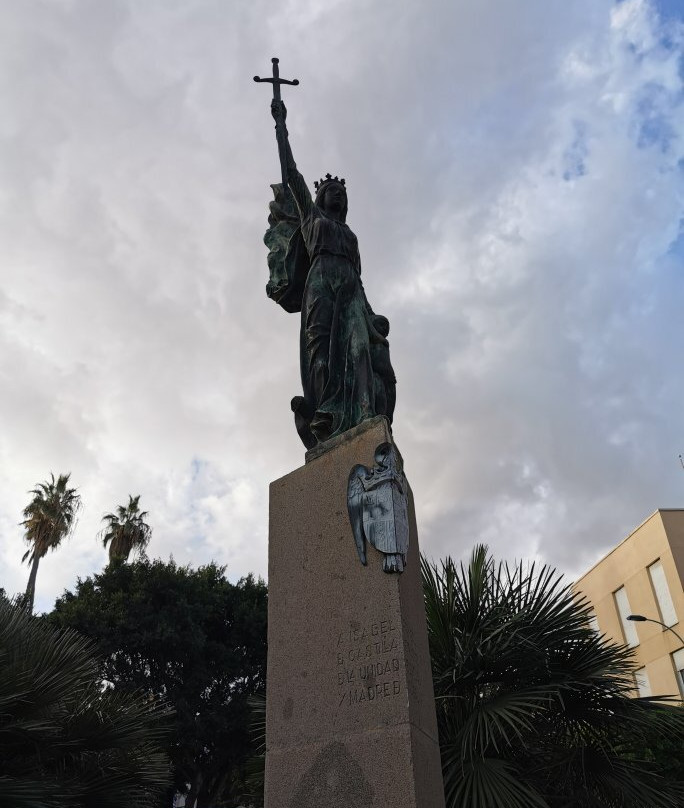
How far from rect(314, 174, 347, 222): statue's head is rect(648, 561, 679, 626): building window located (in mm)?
22160

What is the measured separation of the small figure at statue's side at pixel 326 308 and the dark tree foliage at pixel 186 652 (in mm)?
16062

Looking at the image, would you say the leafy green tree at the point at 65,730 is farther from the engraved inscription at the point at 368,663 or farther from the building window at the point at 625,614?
the building window at the point at 625,614

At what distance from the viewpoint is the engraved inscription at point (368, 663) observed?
3.54 meters

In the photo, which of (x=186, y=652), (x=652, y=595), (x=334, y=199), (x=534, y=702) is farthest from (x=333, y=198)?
(x=652, y=595)

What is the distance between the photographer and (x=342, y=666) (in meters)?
3.78

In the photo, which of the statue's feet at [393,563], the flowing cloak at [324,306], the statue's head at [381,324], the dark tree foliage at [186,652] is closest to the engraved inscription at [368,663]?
the statue's feet at [393,563]

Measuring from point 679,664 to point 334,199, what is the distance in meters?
22.7

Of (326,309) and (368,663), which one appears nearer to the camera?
(368,663)

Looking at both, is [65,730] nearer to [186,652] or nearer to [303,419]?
[303,419]

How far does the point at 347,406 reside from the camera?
5.02 metres

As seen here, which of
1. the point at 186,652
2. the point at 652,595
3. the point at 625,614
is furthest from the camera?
the point at 625,614

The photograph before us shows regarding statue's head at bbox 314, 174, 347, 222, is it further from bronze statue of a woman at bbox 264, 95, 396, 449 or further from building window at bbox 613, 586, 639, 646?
building window at bbox 613, 586, 639, 646

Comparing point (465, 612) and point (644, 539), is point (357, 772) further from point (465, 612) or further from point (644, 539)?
point (644, 539)

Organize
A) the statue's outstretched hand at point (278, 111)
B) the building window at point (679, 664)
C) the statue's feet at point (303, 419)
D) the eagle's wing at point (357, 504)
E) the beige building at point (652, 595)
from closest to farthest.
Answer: the eagle's wing at point (357, 504) → the statue's feet at point (303, 419) → the statue's outstretched hand at point (278, 111) → the building window at point (679, 664) → the beige building at point (652, 595)
